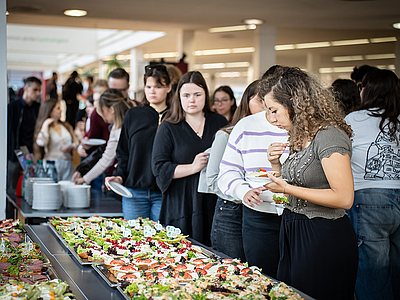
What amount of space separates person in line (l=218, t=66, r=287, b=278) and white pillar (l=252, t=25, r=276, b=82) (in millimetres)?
4494

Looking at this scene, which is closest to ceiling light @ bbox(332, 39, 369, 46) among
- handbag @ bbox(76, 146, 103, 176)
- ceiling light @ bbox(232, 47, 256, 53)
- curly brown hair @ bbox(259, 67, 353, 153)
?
ceiling light @ bbox(232, 47, 256, 53)

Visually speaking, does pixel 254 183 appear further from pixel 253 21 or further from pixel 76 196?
pixel 253 21

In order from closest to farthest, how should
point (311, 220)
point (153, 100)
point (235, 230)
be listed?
point (311, 220), point (235, 230), point (153, 100)

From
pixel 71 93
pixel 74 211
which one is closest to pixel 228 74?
pixel 71 93

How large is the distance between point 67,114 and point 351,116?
21.5 feet

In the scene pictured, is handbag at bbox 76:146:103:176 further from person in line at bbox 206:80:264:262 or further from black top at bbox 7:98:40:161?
black top at bbox 7:98:40:161

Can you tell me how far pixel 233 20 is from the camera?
609cm

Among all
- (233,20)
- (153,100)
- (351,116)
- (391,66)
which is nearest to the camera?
(351,116)

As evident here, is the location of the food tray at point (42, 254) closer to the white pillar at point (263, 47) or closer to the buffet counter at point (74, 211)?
the buffet counter at point (74, 211)

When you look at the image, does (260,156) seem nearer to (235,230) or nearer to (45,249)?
(235,230)

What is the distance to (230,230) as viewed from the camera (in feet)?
7.89

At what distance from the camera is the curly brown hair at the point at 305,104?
1745 millimetres

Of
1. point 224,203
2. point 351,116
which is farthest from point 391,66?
point 224,203

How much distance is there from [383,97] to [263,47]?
166 inches
